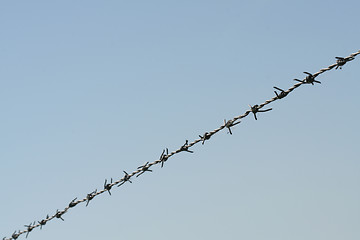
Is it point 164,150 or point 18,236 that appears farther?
point 18,236

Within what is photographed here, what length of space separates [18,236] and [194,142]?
3.74 metres

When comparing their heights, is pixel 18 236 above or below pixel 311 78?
above

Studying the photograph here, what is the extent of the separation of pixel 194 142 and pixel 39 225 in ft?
10.3

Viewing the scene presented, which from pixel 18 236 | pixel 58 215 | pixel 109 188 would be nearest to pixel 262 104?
pixel 109 188

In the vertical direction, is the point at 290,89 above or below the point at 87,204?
below

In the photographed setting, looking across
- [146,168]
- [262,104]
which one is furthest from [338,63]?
[146,168]

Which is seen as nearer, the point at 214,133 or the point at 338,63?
the point at 338,63

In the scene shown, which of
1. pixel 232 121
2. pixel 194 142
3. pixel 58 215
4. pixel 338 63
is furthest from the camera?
pixel 58 215

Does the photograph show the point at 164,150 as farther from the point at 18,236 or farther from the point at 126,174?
the point at 18,236

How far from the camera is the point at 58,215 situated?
7.13m

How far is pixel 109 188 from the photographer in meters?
6.43

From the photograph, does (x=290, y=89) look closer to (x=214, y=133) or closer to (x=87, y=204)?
(x=214, y=133)

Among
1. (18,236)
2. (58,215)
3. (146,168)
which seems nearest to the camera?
(146,168)

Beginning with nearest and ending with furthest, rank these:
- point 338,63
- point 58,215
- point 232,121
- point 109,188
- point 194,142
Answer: point 338,63 → point 232,121 → point 194,142 → point 109,188 → point 58,215
